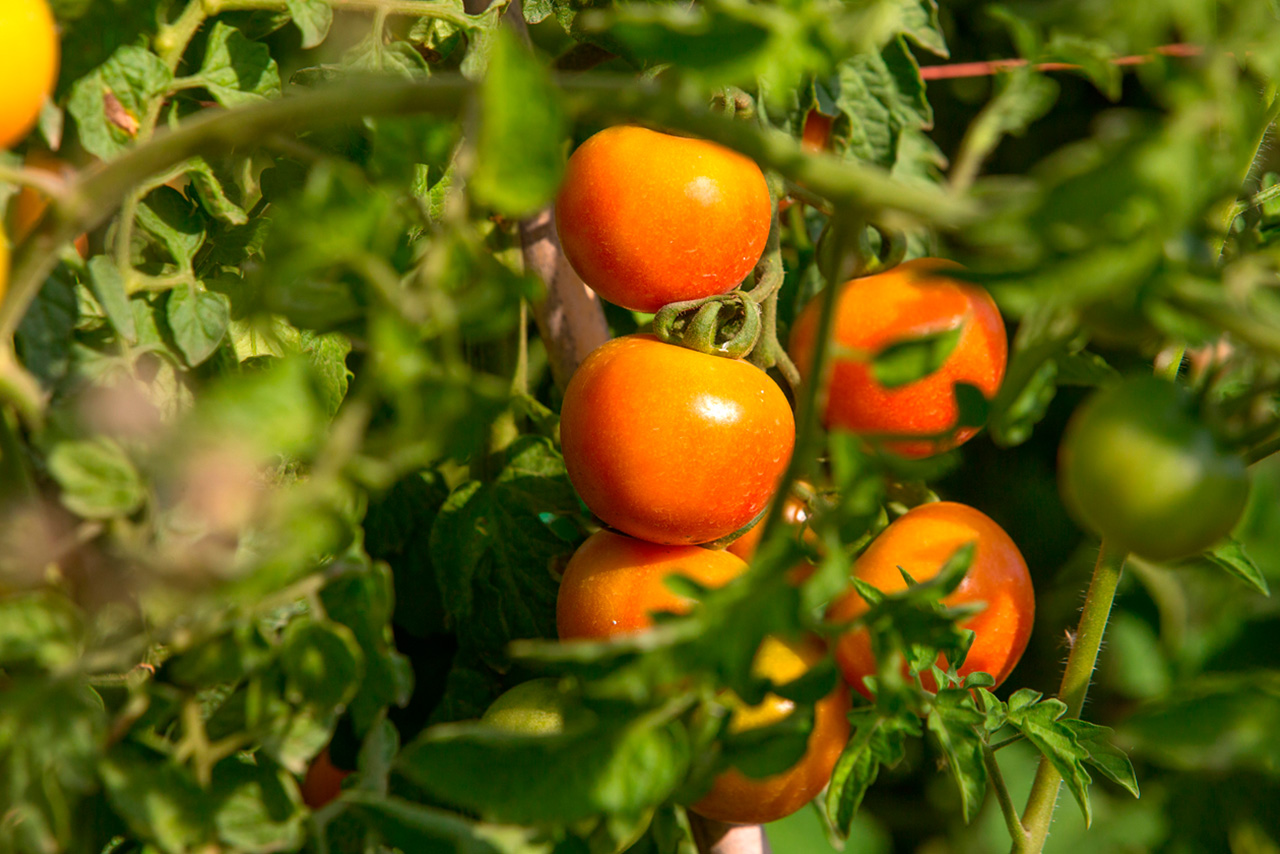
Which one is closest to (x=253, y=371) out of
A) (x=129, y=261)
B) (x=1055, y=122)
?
(x=129, y=261)

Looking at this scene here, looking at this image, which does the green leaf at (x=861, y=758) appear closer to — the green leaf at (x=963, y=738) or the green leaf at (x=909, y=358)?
the green leaf at (x=963, y=738)

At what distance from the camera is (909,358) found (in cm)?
31

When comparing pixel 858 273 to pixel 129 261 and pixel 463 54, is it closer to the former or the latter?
pixel 463 54

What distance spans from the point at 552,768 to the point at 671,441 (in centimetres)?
24

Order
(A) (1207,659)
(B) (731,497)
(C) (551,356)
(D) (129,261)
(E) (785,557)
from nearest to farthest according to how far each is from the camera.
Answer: (E) (785,557)
(D) (129,261)
(B) (731,497)
(C) (551,356)
(A) (1207,659)

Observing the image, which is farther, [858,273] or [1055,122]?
[1055,122]

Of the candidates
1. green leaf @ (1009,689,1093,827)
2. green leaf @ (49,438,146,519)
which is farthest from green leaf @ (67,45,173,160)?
green leaf @ (1009,689,1093,827)

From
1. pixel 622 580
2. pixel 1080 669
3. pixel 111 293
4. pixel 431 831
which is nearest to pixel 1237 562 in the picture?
pixel 1080 669

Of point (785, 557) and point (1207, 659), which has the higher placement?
point (785, 557)

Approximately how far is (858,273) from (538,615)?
293 millimetres

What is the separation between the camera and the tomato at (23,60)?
0.33 m

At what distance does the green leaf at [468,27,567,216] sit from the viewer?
0.28 m

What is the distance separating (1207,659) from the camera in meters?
1.24

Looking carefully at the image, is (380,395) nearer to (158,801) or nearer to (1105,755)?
(158,801)
